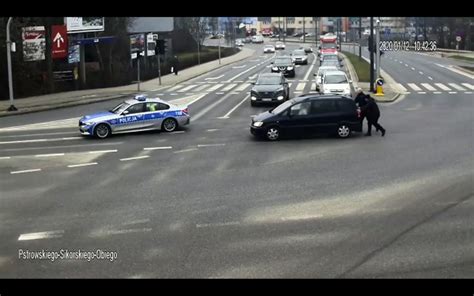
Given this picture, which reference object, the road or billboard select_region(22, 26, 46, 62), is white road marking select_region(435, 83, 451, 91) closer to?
the road

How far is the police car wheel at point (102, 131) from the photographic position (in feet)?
71.6

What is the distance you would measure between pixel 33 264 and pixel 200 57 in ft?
221

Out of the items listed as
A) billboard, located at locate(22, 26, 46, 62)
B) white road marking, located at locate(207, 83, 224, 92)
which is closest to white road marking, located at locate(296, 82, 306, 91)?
white road marking, located at locate(207, 83, 224, 92)

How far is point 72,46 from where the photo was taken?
44125mm

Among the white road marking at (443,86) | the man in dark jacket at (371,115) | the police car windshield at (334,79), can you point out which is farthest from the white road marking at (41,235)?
the white road marking at (443,86)

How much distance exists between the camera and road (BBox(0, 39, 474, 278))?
28.5 feet

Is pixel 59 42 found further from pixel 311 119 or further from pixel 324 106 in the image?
pixel 311 119

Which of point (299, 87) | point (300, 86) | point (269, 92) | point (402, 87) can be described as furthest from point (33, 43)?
point (402, 87)

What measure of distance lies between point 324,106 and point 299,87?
20.0 m

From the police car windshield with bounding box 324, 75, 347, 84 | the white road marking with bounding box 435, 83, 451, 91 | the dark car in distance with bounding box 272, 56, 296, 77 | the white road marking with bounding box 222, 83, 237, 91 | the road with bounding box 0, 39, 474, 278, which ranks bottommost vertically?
the road with bounding box 0, 39, 474, 278

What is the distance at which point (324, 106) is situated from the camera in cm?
2075

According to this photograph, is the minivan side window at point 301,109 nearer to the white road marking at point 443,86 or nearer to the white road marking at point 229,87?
the white road marking at point 229,87

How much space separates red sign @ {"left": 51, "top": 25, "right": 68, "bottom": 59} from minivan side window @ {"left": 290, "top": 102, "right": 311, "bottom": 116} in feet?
84.5

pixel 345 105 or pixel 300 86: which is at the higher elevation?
pixel 345 105
